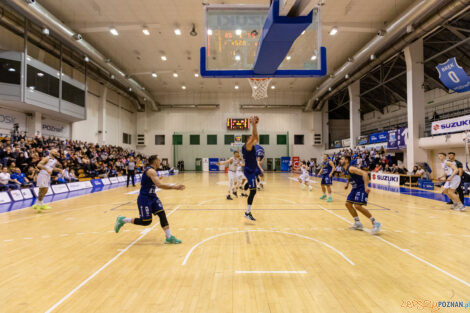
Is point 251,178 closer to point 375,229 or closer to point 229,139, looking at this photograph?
point 375,229

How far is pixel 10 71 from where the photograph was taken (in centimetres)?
1391

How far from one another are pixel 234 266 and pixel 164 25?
17.1 meters

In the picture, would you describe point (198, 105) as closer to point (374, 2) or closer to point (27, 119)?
point (27, 119)

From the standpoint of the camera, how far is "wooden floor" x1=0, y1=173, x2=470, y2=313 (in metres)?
2.70

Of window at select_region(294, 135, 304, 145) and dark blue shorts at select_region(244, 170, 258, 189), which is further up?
window at select_region(294, 135, 304, 145)

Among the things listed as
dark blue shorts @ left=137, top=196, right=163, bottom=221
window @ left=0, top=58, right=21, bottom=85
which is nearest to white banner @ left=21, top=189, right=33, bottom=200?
window @ left=0, top=58, right=21, bottom=85

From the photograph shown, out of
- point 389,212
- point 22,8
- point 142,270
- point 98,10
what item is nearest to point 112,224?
point 142,270

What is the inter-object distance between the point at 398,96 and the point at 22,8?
31273mm

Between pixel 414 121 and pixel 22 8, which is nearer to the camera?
pixel 22 8

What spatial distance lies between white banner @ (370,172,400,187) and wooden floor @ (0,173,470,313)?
1016 cm

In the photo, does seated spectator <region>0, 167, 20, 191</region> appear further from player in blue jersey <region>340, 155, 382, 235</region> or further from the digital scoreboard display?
the digital scoreboard display

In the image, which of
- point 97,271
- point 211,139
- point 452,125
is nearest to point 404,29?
point 452,125

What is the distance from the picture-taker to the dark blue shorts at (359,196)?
533 cm

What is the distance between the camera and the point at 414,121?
1694 centimetres
